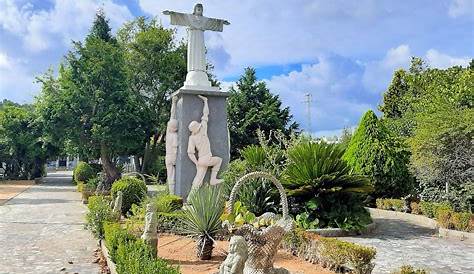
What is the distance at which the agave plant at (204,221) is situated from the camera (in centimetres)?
779

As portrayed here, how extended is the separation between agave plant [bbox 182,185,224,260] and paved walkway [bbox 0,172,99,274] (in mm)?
1700

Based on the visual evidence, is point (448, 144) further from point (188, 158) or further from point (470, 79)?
point (470, 79)

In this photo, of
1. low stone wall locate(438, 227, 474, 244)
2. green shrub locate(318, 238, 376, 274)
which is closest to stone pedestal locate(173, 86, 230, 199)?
low stone wall locate(438, 227, 474, 244)

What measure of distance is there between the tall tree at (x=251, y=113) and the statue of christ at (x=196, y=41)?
38.0ft

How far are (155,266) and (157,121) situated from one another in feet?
78.4

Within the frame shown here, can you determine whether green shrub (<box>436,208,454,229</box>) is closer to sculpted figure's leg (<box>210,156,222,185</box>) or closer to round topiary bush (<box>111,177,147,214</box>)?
sculpted figure's leg (<box>210,156,222,185</box>)

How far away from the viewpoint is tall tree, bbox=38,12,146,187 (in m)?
24.8

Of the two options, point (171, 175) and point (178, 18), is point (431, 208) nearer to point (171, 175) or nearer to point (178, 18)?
point (171, 175)

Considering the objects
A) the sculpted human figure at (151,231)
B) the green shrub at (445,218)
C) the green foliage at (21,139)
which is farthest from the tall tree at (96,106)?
the sculpted human figure at (151,231)

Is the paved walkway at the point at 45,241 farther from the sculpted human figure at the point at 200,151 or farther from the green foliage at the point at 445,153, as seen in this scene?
the green foliage at the point at 445,153

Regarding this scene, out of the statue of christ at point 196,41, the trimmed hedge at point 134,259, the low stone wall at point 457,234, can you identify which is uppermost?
the statue of christ at point 196,41

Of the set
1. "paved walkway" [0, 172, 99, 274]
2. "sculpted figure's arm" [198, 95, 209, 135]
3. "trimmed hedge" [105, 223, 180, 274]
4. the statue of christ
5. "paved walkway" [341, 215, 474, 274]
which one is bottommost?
"paved walkway" [0, 172, 99, 274]

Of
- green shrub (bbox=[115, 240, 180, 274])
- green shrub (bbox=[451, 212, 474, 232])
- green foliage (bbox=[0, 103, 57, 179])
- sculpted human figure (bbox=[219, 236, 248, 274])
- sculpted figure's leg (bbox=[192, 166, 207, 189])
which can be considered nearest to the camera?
green shrub (bbox=[115, 240, 180, 274])

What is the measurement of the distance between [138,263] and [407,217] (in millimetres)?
11075
